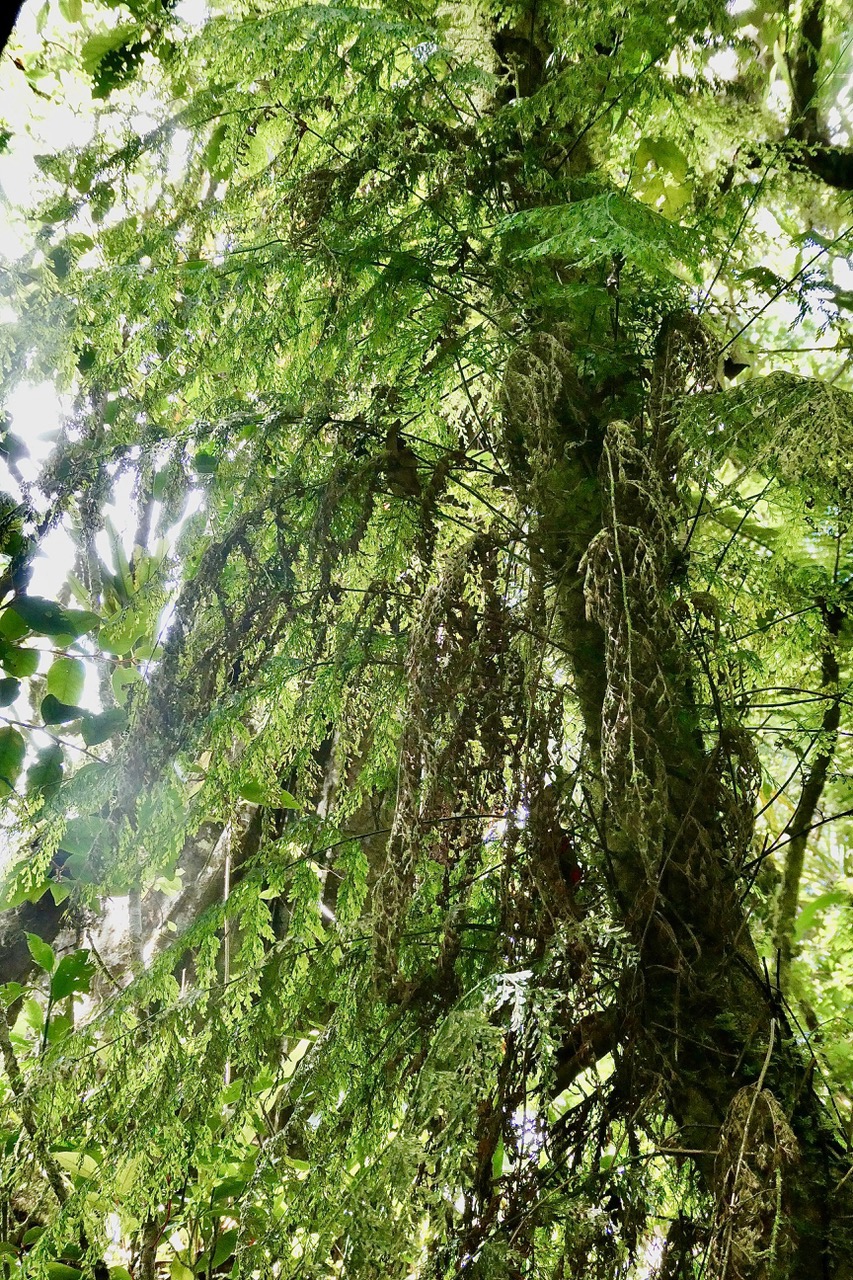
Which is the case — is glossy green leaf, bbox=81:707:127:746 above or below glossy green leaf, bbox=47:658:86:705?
below

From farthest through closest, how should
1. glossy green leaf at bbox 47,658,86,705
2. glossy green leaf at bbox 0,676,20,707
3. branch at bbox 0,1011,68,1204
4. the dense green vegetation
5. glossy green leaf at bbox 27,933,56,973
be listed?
glossy green leaf at bbox 27,933,56,973 < glossy green leaf at bbox 47,658,86,705 < glossy green leaf at bbox 0,676,20,707 < branch at bbox 0,1011,68,1204 < the dense green vegetation

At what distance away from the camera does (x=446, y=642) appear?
4.33ft

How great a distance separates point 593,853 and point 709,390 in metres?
0.82

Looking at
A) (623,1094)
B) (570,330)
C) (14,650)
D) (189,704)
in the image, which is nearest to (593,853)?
(623,1094)

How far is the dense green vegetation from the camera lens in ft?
3.45

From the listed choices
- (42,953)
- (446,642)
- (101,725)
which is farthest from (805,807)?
(42,953)

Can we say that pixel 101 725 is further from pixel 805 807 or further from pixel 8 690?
pixel 805 807

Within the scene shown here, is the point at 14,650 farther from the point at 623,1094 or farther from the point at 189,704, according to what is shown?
the point at 623,1094

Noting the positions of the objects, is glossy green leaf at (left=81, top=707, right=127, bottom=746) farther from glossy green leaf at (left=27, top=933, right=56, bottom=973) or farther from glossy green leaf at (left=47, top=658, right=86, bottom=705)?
glossy green leaf at (left=27, top=933, right=56, bottom=973)

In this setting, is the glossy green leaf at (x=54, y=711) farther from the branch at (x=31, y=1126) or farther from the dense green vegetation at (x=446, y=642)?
the branch at (x=31, y=1126)

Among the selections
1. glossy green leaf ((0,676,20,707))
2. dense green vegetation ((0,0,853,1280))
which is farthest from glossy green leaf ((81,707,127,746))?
glossy green leaf ((0,676,20,707))

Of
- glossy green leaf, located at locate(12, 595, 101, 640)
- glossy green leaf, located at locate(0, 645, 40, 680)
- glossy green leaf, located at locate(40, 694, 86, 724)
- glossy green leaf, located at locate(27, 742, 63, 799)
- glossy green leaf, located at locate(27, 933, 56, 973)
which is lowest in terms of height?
glossy green leaf, located at locate(27, 933, 56, 973)

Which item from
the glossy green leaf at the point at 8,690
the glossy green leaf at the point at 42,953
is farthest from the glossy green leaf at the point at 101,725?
the glossy green leaf at the point at 42,953

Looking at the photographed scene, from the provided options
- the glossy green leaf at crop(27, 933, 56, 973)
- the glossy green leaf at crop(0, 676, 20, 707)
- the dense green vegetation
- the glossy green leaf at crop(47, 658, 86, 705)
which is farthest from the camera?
the glossy green leaf at crop(27, 933, 56, 973)
